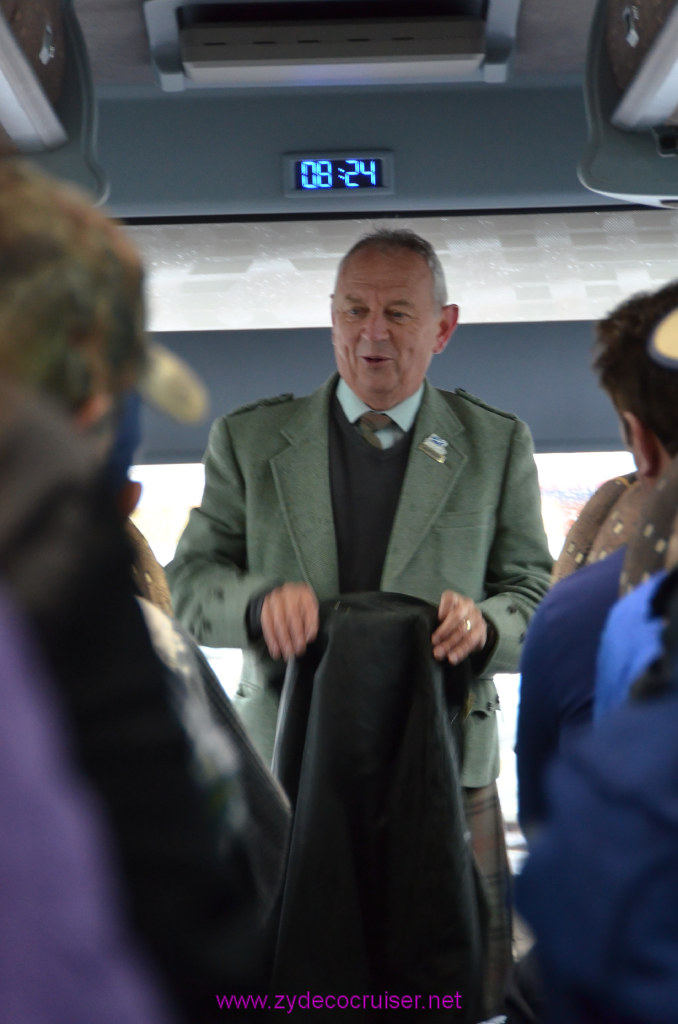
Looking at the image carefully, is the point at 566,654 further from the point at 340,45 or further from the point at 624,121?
the point at 340,45

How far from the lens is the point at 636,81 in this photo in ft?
8.30

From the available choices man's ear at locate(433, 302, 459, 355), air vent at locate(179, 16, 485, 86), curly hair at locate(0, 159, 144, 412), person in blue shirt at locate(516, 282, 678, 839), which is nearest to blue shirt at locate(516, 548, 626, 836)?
person in blue shirt at locate(516, 282, 678, 839)

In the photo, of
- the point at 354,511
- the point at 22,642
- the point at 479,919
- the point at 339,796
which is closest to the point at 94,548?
the point at 22,642

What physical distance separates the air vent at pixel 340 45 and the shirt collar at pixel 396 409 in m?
1.05

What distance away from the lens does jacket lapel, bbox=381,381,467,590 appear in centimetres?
259

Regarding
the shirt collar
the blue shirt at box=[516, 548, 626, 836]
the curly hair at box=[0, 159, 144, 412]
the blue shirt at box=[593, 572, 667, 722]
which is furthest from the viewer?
the shirt collar

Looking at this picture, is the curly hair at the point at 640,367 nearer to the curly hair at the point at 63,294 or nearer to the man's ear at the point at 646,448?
the man's ear at the point at 646,448

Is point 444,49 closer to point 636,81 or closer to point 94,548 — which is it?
point 636,81

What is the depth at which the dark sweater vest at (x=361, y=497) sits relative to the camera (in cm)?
265

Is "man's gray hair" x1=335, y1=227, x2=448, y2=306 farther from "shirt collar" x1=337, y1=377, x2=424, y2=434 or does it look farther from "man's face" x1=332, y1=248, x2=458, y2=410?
"shirt collar" x1=337, y1=377, x2=424, y2=434

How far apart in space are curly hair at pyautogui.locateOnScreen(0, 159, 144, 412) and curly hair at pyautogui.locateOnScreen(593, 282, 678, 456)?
73cm

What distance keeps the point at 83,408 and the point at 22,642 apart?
0.52 ft

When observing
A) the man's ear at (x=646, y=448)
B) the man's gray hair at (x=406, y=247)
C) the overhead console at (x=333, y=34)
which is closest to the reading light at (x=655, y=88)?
the man's gray hair at (x=406, y=247)

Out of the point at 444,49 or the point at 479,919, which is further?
the point at 444,49
